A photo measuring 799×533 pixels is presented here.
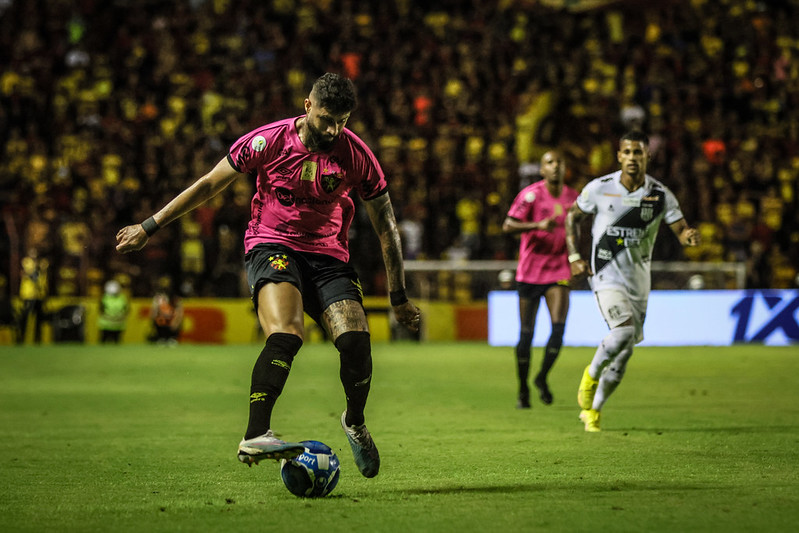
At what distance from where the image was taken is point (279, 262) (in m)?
6.58

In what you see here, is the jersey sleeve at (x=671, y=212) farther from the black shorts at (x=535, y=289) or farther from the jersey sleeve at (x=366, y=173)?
the jersey sleeve at (x=366, y=173)

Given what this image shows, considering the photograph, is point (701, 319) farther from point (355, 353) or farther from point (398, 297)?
point (355, 353)

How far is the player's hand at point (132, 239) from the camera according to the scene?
6.34 m

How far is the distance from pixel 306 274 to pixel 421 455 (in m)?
1.90

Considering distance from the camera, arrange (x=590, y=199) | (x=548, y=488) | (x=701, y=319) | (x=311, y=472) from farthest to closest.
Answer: (x=701, y=319), (x=590, y=199), (x=548, y=488), (x=311, y=472)

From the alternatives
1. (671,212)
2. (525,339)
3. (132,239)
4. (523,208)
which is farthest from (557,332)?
(132,239)

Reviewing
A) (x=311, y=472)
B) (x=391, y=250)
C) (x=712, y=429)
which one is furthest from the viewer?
(x=712, y=429)

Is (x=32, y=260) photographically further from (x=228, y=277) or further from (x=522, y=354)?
(x=522, y=354)

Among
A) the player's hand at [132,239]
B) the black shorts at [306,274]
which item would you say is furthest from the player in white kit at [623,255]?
the player's hand at [132,239]

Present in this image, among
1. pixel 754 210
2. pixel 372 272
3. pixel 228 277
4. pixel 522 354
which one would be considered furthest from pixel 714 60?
pixel 522 354

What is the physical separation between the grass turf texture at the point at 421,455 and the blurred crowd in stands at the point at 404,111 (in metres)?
8.13

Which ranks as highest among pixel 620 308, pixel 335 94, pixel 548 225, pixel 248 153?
pixel 335 94

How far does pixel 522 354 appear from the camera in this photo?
1188 centimetres

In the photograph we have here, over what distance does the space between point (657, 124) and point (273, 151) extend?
22376 mm
